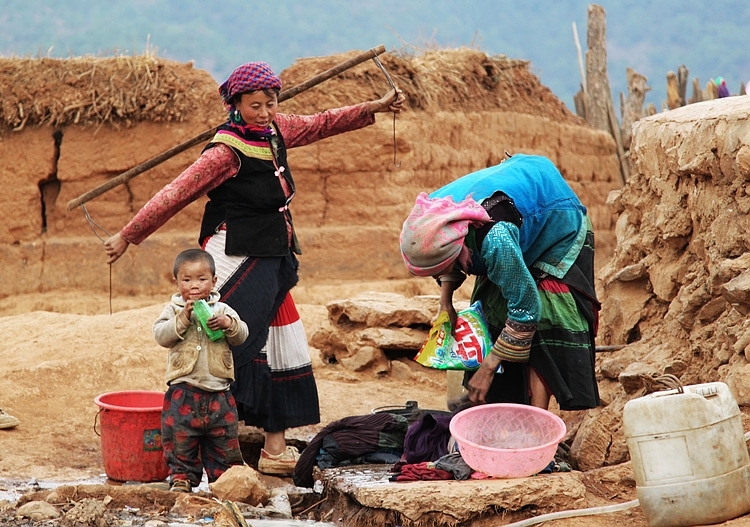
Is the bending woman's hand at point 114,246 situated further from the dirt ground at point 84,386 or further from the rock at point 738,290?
the rock at point 738,290

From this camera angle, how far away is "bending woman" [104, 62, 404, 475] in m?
5.16

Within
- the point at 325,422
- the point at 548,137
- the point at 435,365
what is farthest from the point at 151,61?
the point at 435,365

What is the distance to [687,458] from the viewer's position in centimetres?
365

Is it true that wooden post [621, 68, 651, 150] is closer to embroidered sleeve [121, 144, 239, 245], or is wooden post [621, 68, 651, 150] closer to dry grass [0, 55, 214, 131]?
dry grass [0, 55, 214, 131]

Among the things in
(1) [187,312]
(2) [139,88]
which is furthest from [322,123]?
(2) [139,88]

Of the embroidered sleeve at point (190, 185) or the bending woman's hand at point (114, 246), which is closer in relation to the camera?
the bending woman's hand at point (114, 246)

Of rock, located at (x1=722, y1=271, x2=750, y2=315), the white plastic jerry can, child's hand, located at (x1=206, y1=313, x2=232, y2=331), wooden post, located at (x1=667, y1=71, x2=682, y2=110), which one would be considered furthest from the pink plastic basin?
wooden post, located at (x1=667, y1=71, x2=682, y2=110)

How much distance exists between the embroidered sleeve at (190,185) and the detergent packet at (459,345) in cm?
125

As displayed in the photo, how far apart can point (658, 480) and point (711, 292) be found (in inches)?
63.4

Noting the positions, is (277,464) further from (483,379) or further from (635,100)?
(635,100)

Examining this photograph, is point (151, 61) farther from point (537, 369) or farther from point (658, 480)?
point (658, 480)

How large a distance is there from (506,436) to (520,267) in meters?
0.74

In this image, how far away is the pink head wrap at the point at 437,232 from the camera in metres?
4.34

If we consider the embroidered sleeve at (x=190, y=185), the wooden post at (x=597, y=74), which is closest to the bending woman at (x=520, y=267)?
the embroidered sleeve at (x=190, y=185)
